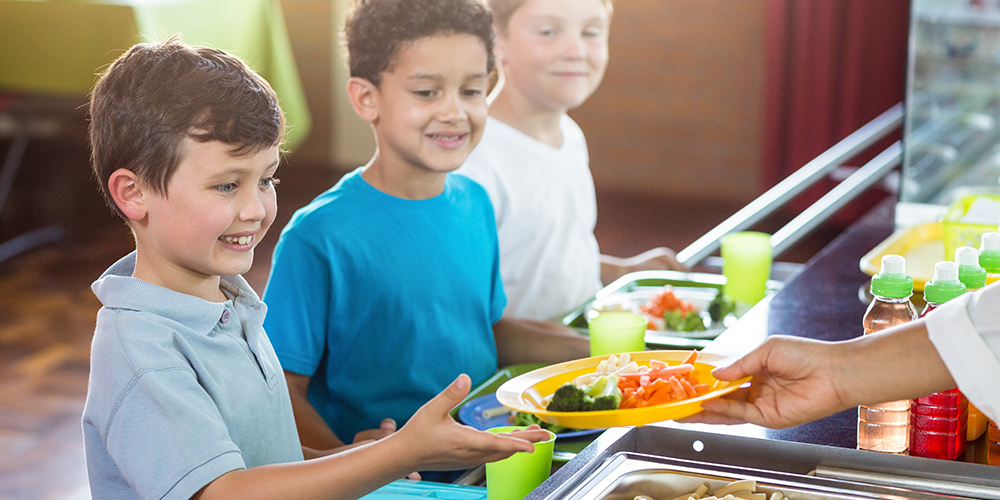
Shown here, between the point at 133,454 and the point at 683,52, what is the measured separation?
5.09 m

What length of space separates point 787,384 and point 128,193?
72 centimetres

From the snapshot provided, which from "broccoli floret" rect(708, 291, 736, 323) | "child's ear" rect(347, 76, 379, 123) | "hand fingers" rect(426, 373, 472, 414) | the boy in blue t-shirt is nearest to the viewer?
"hand fingers" rect(426, 373, 472, 414)

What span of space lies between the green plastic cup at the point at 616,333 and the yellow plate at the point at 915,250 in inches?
21.0

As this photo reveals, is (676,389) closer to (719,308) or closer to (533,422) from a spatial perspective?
(533,422)

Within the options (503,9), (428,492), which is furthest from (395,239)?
(503,9)

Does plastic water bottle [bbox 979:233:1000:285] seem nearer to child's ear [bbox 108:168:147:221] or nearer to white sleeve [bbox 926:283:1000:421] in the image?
white sleeve [bbox 926:283:1000:421]

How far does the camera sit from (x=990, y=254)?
4.14ft

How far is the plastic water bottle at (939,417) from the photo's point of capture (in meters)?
1.10

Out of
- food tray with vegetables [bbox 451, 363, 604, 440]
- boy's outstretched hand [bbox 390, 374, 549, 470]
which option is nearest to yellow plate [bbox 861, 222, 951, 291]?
food tray with vegetables [bbox 451, 363, 604, 440]

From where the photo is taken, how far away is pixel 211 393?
102 cm

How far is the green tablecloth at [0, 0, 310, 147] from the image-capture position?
4.39 meters

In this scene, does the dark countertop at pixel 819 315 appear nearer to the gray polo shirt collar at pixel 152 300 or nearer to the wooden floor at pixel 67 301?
the gray polo shirt collar at pixel 152 300

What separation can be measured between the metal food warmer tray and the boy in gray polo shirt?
0.08 m

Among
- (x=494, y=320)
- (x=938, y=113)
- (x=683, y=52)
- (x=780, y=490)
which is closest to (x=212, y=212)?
(x=780, y=490)
